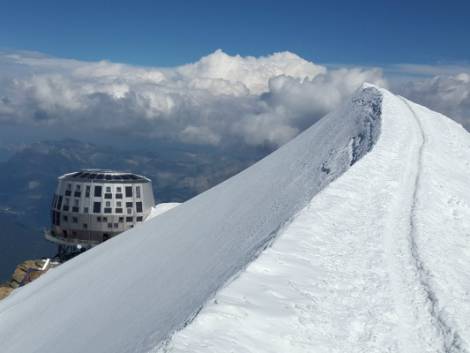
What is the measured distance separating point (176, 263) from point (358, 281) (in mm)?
7267

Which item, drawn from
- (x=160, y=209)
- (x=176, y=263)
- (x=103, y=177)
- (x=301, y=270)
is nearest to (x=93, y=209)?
(x=103, y=177)

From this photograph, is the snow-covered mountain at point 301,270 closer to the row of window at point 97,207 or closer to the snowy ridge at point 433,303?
the snowy ridge at point 433,303

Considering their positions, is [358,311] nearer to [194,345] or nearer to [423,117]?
[194,345]

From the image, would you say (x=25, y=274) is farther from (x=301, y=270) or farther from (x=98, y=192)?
(x=301, y=270)

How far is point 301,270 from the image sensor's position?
10055 millimetres

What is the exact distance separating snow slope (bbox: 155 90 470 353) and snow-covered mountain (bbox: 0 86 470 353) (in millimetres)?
33

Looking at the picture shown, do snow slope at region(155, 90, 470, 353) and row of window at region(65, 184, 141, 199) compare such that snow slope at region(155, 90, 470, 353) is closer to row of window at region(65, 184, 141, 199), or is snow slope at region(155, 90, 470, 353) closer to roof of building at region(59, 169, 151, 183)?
row of window at region(65, 184, 141, 199)

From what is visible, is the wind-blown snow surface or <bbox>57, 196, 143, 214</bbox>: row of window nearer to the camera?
the wind-blown snow surface

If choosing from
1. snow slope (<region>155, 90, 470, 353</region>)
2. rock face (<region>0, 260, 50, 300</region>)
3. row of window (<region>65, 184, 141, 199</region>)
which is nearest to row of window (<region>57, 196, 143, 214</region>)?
row of window (<region>65, 184, 141, 199</region>)

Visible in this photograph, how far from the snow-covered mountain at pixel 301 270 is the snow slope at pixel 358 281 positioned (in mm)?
33

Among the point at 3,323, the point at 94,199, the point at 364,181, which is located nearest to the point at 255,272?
the point at 364,181

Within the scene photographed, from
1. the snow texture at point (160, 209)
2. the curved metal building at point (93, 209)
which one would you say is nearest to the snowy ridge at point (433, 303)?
the curved metal building at point (93, 209)

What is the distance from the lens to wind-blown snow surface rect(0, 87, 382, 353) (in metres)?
10.9

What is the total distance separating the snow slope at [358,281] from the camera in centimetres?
759
